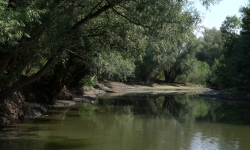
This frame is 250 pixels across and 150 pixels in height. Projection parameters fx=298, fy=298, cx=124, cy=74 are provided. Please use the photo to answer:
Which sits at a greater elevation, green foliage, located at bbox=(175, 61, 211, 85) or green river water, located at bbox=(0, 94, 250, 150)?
green foliage, located at bbox=(175, 61, 211, 85)

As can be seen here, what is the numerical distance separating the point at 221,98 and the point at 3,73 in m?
23.8

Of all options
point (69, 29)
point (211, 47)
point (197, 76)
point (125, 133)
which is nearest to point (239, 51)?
point (125, 133)

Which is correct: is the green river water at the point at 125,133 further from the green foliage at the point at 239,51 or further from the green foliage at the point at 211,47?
the green foliage at the point at 211,47

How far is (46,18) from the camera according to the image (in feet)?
38.5

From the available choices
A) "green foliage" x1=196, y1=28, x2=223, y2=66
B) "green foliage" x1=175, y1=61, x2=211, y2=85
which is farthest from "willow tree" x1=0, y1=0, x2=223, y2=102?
"green foliage" x1=196, y1=28, x2=223, y2=66

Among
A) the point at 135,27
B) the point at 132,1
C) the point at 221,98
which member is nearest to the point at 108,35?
the point at 135,27

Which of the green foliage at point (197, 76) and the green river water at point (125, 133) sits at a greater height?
the green foliage at point (197, 76)

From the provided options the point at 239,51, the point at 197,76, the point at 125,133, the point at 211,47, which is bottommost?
the point at 125,133

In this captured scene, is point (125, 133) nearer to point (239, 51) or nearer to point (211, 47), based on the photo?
point (239, 51)

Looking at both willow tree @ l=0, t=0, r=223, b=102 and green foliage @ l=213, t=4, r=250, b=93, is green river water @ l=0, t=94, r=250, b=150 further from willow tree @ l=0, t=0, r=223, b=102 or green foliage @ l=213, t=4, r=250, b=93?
green foliage @ l=213, t=4, r=250, b=93

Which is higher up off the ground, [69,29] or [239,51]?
[239,51]

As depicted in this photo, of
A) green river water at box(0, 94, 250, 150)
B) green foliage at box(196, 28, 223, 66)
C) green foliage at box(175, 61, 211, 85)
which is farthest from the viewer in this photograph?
green foliage at box(196, 28, 223, 66)

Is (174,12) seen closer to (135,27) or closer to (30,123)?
(135,27)

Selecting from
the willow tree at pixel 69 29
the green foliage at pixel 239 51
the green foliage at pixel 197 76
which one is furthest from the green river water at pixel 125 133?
the green foliage at pixel 197 76
